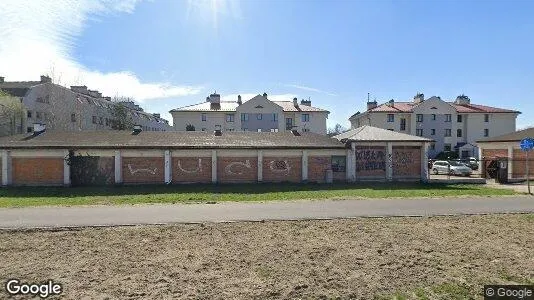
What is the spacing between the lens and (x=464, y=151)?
181ft

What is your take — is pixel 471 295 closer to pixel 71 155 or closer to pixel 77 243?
pixel 77 243

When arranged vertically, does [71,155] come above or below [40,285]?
above

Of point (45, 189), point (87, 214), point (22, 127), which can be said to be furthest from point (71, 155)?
point (22, 127)

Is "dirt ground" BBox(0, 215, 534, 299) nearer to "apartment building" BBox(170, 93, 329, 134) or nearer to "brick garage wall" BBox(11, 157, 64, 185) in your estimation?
"brick garage wall" BBox(11, 157, 64, 185)

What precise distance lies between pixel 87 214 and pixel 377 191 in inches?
583

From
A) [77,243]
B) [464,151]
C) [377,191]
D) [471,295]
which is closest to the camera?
[471,295]

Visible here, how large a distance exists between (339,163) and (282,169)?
4344mm

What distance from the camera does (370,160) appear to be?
2406cm

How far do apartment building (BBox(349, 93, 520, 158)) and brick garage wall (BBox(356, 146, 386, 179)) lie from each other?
33474 mm

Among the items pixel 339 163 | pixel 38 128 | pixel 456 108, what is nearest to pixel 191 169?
pixel 339 163

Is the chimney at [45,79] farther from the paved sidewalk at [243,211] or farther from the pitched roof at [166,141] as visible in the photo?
the paved sidewalk at [243,211]

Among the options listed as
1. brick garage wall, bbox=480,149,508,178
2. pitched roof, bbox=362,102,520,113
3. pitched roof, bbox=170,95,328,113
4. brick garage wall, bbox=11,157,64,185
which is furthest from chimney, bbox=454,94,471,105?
brick garage wall, bbox=11,157,64,185

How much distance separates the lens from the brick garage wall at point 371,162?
23.9m

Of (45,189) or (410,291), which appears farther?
(45,189)
